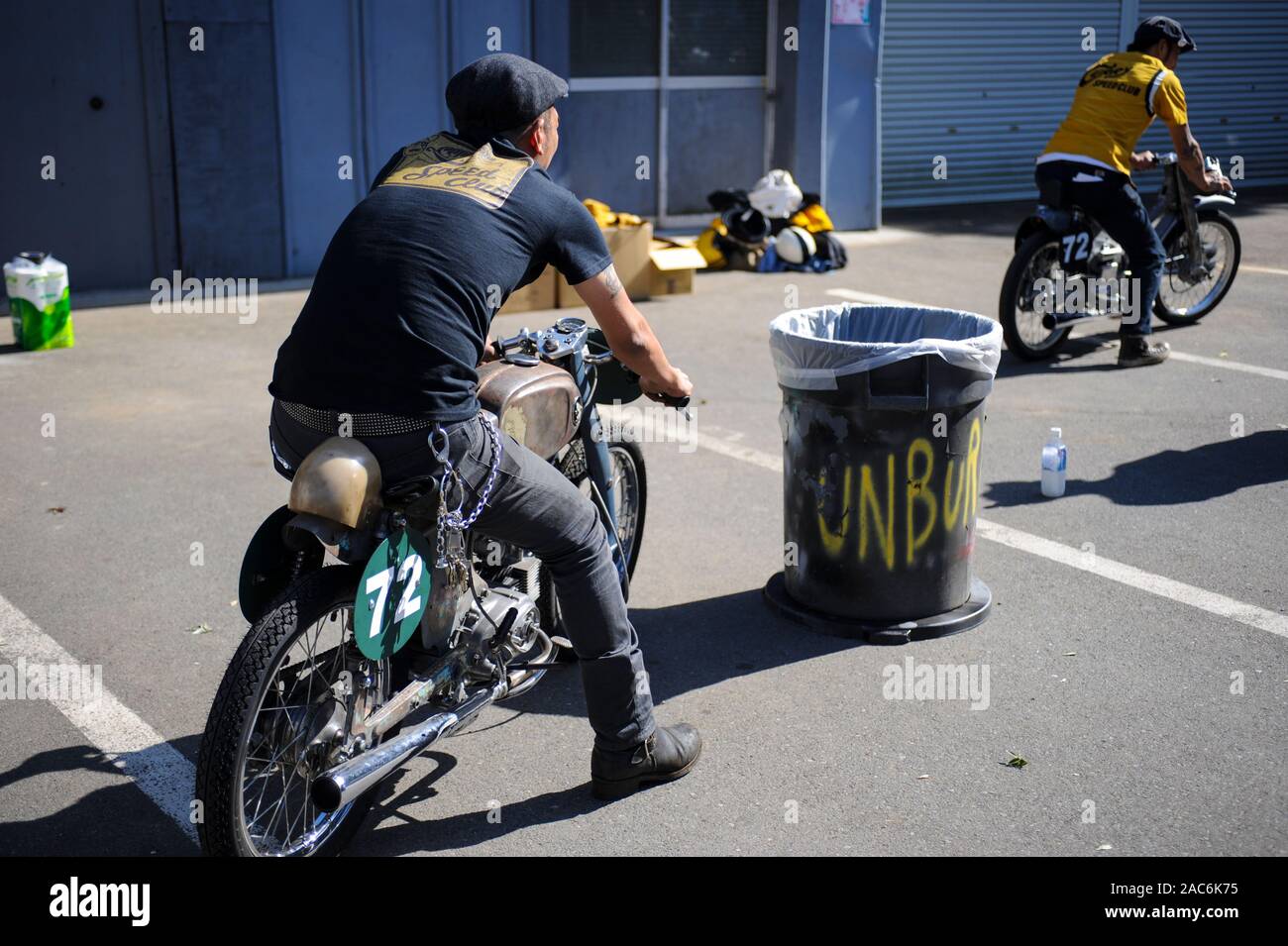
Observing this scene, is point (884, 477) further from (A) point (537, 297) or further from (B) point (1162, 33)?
(A) point (537, 297)

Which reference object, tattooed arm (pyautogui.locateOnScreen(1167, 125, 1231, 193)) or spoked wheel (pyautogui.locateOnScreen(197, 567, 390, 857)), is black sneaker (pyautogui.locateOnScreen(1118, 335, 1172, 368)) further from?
spoked wheel (pyautogui.locateOnScreen(197, 567, 390, 857))

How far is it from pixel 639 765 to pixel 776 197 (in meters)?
9.07

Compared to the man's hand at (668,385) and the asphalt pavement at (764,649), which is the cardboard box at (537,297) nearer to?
the asphalt pavement at (764,649)

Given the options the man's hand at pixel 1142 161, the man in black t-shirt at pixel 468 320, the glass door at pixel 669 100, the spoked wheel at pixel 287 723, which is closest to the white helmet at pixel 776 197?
the glass door at pixel 669 100

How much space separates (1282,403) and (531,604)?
19.3 feet

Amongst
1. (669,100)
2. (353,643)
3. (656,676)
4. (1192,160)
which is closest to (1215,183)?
(1192,160)

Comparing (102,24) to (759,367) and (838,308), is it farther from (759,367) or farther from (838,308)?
(838,308)

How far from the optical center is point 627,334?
385cm

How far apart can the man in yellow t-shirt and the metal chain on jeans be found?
625 centimetres

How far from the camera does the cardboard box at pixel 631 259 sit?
10867mm

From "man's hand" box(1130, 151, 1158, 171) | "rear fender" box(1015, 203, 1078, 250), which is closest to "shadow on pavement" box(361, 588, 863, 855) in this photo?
"rear fender" box(1015, 203, 1078, 250)

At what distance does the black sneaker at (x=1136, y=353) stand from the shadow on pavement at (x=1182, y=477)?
1586mm

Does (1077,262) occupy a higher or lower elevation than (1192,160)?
lower

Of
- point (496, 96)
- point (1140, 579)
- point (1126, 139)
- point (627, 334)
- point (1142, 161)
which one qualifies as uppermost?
point (496, 96)
